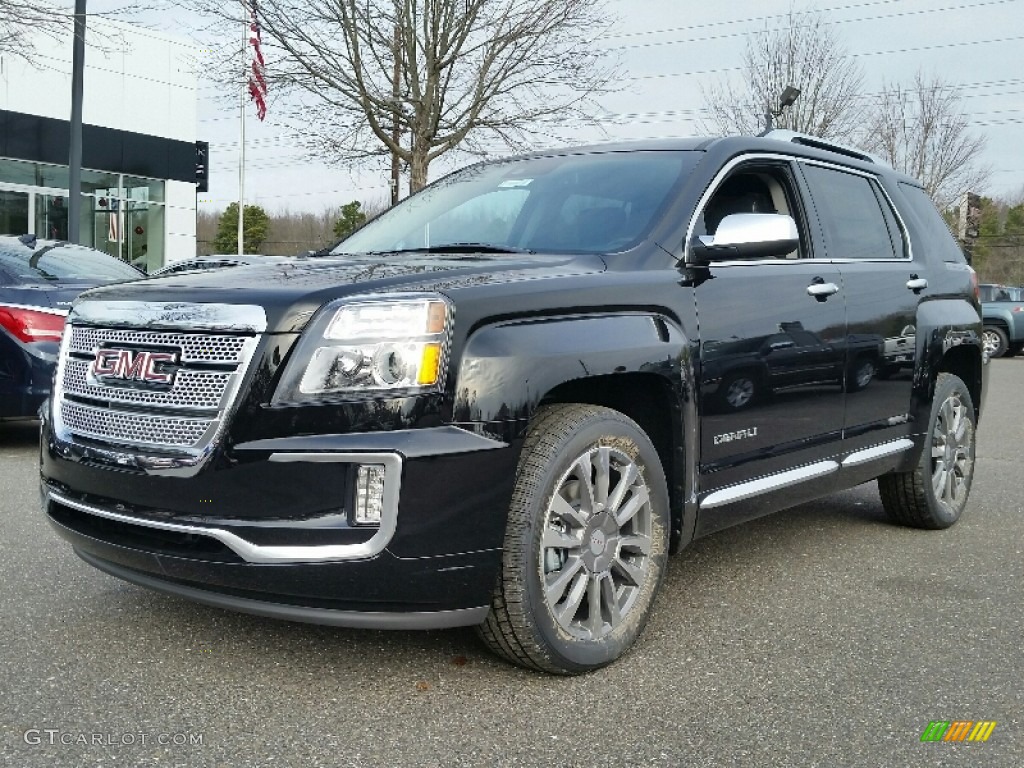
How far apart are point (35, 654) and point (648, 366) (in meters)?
2.09

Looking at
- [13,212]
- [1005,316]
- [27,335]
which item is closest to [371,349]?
[27,335]

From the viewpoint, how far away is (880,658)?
343 centimetres

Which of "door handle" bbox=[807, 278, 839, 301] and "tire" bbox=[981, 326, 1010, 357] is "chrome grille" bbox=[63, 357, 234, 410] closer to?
"door handle" bbox=[807, 278, 839, 301]

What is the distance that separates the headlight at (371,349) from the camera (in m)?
2.83

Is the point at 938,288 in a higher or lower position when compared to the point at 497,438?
higher

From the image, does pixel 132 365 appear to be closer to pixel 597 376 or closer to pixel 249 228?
pixel 597 376

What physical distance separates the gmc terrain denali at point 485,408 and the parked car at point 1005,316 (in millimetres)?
23939

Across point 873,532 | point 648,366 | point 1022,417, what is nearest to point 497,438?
point 648,366

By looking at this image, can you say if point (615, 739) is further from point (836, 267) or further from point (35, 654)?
point (836, 267)

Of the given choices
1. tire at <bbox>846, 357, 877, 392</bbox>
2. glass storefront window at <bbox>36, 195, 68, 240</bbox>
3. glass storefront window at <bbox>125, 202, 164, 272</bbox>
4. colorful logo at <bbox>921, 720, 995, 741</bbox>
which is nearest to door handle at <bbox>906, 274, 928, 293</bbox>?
tire at <bbox>846, 357, 877, 392</bbox>

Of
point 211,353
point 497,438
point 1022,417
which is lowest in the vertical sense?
point 1022,417

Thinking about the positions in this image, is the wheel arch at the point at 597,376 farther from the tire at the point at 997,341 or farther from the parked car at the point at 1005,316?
the tire at the point at 997,341

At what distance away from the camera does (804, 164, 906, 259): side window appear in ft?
15.2

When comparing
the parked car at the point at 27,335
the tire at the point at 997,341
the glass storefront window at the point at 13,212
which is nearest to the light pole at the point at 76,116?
the parked car at the point at 27,335
